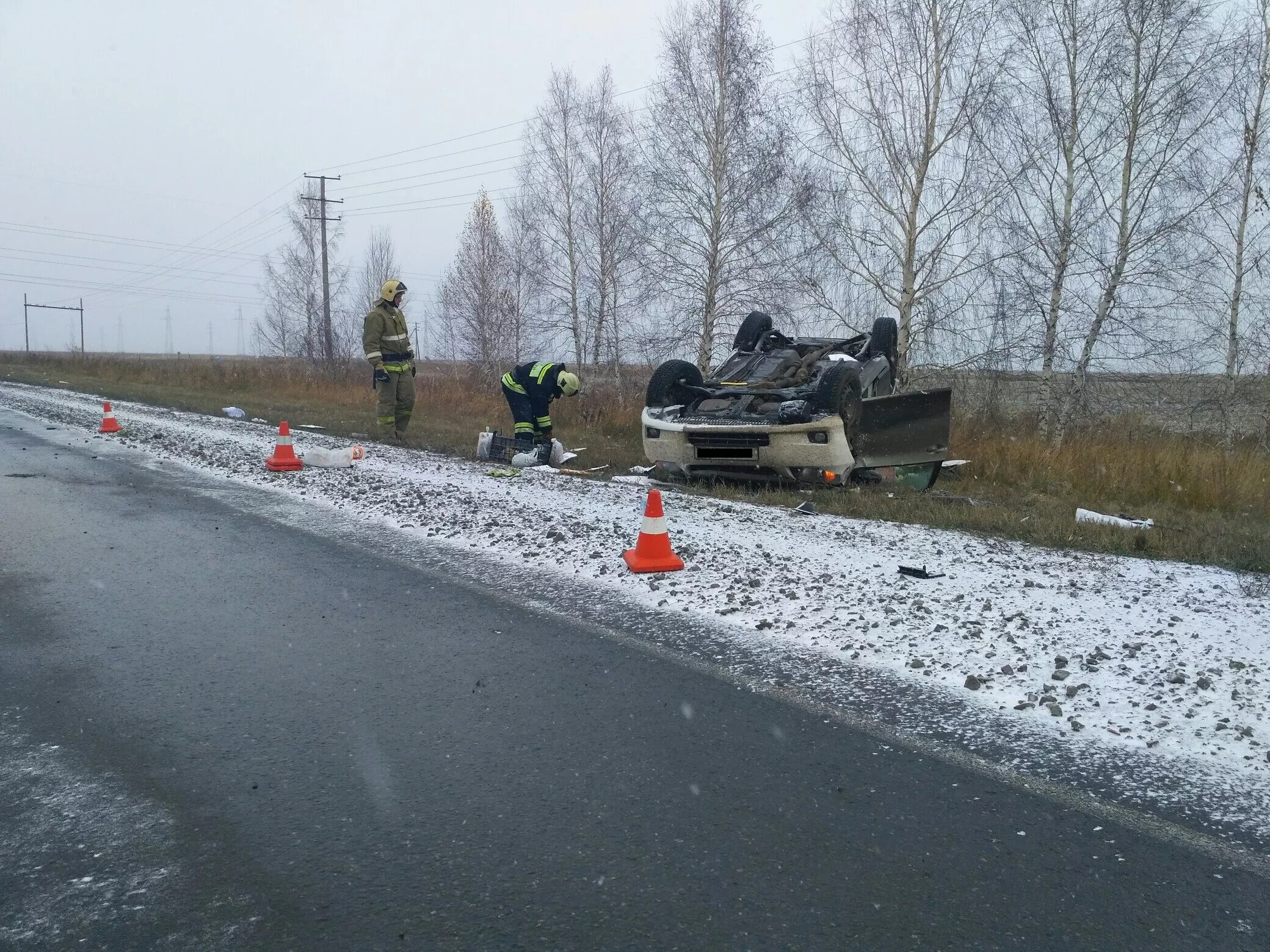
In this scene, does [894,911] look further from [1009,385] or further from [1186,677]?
[1009,385]

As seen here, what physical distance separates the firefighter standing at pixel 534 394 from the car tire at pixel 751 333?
197 centimetres

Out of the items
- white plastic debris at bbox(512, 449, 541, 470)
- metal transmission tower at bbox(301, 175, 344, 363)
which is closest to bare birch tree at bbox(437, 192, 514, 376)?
metal transmission tower at bbox(301, 175, 344, 363)

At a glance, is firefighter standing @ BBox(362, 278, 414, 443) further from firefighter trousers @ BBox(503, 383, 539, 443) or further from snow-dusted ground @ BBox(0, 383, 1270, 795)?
snow-dusted ground @ BBox(0, 383, 1270, 795)

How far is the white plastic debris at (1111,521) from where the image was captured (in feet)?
26.1

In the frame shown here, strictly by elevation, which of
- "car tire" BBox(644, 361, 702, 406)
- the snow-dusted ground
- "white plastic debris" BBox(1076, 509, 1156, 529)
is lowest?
the snow-dusted ground

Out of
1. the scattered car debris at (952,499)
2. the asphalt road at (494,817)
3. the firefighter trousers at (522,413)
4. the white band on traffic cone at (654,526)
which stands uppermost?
the firefighter trousers at (522,413)

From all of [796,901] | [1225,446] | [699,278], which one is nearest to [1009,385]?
[1225,446]

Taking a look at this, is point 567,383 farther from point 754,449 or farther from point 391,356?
point 391,356

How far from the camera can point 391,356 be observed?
13102mm

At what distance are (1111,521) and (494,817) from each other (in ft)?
22.7

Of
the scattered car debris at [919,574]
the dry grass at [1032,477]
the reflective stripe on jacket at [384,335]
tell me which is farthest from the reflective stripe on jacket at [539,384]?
the scattered car debris at [919,574]

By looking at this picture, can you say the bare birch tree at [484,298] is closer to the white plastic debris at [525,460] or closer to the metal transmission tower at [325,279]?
the metal transmission tower at [325,279]

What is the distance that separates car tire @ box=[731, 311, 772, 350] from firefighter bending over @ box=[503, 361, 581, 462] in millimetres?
1967

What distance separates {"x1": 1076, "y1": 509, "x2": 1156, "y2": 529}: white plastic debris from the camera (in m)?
7.95
